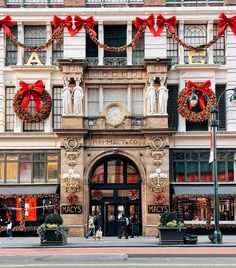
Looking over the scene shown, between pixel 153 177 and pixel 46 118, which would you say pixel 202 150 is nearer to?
pixel 153 177

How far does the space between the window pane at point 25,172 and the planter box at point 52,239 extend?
9.40 meters

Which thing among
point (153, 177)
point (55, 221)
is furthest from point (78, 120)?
point (55, 221)

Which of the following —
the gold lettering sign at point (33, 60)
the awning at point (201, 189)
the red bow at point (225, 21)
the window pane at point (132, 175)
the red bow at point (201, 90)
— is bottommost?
the awning at point (201, 189)

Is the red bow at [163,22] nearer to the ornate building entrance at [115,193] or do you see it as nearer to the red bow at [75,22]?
the red bow at [75,22]

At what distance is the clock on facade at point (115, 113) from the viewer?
41656 mm

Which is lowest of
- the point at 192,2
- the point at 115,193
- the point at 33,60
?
the point at 115,193

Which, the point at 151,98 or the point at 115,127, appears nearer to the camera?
the point at 151,98

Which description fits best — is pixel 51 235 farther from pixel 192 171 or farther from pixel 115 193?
pixel 192 171

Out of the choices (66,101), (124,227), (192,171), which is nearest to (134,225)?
(124,227)

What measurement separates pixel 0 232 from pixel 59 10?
1680 centimetres

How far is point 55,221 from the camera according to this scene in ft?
112

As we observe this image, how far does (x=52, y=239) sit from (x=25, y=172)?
988 cm

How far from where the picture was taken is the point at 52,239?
33.6 metres

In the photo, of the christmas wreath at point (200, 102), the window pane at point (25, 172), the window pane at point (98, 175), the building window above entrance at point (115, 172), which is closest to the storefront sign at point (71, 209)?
the building window above entrance at point (115, 172)
